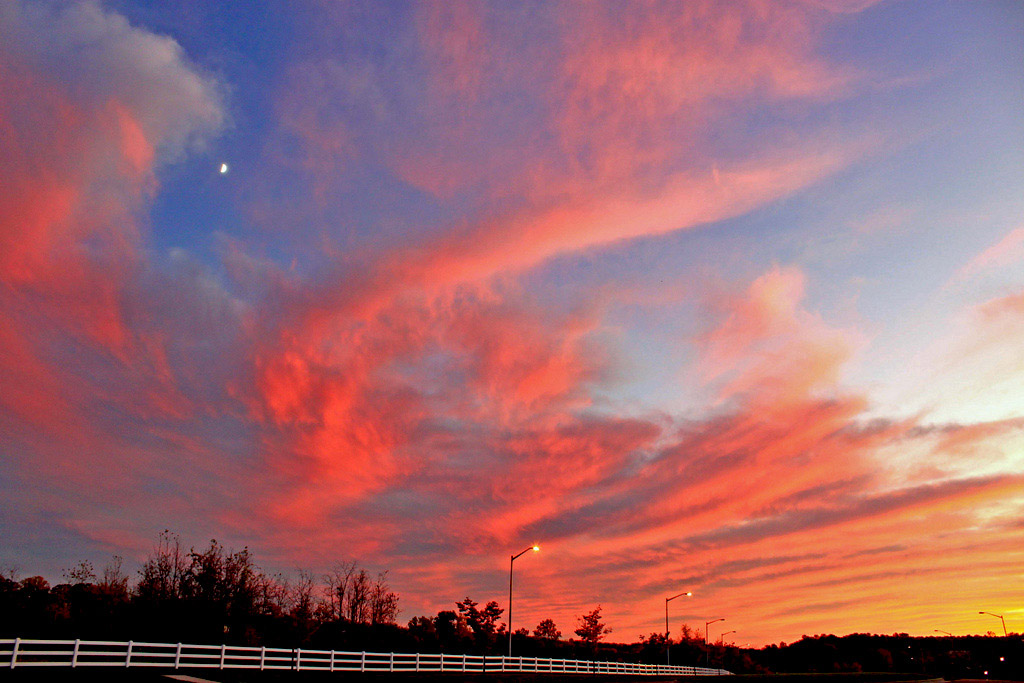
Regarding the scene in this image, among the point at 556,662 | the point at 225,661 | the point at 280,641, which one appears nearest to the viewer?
the point at 225,661

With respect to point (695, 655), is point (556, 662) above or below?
above

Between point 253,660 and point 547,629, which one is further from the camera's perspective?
point 547,629

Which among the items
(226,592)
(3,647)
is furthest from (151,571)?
(3,647)

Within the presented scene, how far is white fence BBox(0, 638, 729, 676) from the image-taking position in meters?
32.1

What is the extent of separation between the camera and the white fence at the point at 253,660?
105 ft

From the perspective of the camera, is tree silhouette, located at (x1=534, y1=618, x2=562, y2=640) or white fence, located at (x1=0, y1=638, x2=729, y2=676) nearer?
white fence, located at (x1=0, y1=638, x2=729, y2=676)

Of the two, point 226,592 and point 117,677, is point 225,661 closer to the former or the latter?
point 117,677

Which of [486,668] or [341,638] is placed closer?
[486,668]

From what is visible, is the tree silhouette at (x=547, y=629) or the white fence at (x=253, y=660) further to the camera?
the tree silhouette at (x=547, y=629)

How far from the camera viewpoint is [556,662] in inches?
2442

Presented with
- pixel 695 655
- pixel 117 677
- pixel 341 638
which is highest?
pixel 117 677

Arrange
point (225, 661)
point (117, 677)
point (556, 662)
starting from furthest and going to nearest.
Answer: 1. point (556, 662)
2. point (225, 661)
3. point (117, 677)

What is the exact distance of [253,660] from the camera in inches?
1521

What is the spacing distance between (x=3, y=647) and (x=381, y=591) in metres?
87.0
